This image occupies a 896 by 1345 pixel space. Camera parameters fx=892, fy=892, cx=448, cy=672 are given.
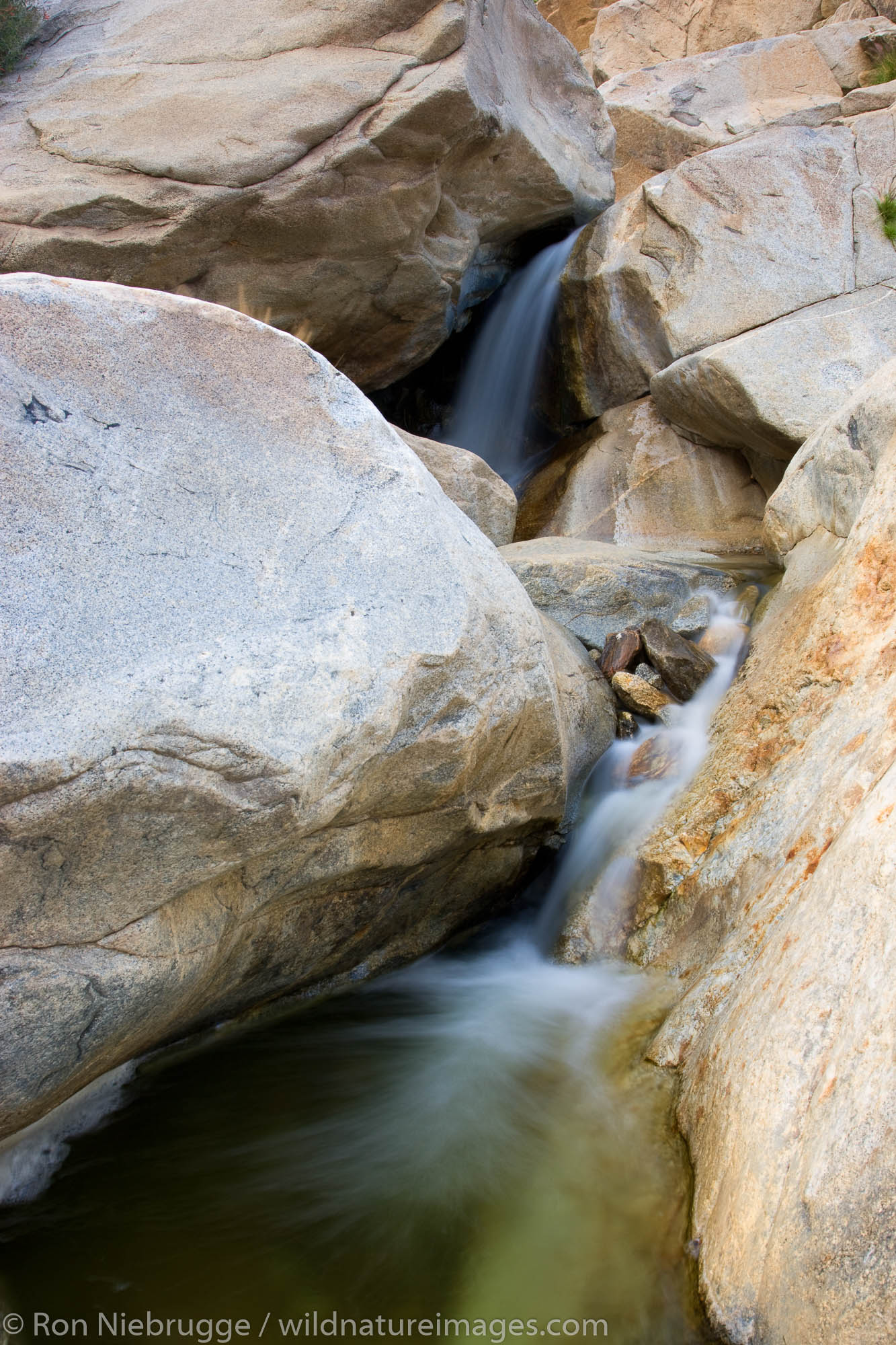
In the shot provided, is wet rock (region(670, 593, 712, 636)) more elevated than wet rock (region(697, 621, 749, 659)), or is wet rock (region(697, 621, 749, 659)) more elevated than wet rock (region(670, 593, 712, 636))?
wet rock (region(697, 621, 749, 659))

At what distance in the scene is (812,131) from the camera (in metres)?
8.79

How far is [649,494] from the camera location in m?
8.28

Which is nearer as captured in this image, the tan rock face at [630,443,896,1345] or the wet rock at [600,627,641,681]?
the tan rock face at [630,443,896,1345]

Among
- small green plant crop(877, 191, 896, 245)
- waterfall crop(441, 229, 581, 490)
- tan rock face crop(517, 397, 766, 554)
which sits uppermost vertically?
small green plant crop(877, 191, 896, 245)

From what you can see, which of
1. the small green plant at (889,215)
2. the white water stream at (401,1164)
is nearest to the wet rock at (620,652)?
the white water stream at (401,1164)

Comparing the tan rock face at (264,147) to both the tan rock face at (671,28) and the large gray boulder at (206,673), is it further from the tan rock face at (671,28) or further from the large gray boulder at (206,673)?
the tan rock face at (671,28)

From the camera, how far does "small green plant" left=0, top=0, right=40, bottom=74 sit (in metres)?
7.32

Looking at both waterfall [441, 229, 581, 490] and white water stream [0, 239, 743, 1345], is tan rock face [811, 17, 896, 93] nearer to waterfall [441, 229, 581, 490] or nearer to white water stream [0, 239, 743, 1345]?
waterfall [441, 229, 581, 490]

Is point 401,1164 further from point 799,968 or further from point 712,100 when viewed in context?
point 712,100

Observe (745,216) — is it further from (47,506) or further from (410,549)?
(47,506)

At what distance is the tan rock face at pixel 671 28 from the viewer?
14.0 meters

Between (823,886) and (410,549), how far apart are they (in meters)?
1.66

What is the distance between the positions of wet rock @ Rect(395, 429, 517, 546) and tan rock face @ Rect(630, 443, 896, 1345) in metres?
3.17

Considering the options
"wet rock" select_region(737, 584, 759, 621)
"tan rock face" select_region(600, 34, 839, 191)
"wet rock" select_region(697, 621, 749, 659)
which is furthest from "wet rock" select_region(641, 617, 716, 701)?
"tan rock face" select_region(600, 34, 839, 191)
